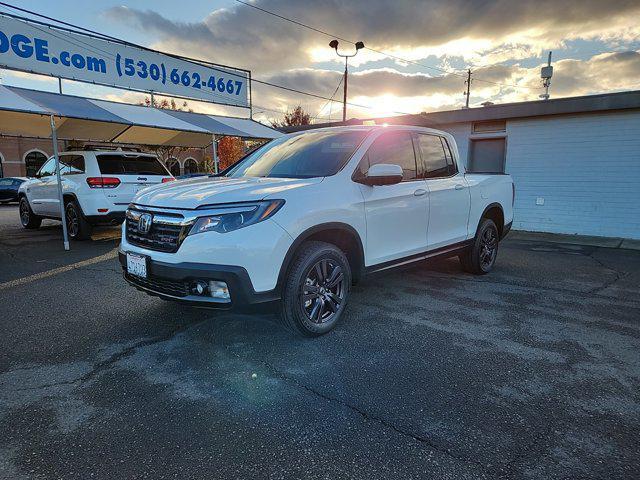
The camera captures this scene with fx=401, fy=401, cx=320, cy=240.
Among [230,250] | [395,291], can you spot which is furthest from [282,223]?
[395,291]

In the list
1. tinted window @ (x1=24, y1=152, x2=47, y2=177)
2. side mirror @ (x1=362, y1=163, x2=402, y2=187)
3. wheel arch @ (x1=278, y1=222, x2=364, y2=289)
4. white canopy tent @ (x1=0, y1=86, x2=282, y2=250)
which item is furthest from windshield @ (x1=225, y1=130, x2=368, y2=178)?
tinted window @ (x1=24, y1=152, x2=47, y2=177)

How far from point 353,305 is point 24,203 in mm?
9824

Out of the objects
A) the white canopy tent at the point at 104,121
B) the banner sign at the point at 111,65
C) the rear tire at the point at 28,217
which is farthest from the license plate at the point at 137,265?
the banner sign at the point at 111,65

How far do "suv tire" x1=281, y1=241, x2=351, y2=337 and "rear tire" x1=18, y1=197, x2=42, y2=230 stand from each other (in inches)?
370

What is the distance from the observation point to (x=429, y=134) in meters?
4.71

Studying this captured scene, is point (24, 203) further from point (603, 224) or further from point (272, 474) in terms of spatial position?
point (603, 224)

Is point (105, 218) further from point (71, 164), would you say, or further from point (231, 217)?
point (231, 217)

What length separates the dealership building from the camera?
30.9ft

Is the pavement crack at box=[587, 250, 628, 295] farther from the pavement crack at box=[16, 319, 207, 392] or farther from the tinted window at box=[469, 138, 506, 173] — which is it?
the tinted window at box=[469, 138, 506, 173]

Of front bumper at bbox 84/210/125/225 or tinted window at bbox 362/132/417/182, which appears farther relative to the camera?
front bumper at bbox 84/210/125/225

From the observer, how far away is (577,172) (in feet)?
33.1

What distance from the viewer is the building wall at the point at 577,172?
9461 mm

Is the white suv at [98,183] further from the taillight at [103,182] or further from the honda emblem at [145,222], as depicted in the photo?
the honda emblem at [145,222]

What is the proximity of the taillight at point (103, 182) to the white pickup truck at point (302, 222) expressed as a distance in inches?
168
